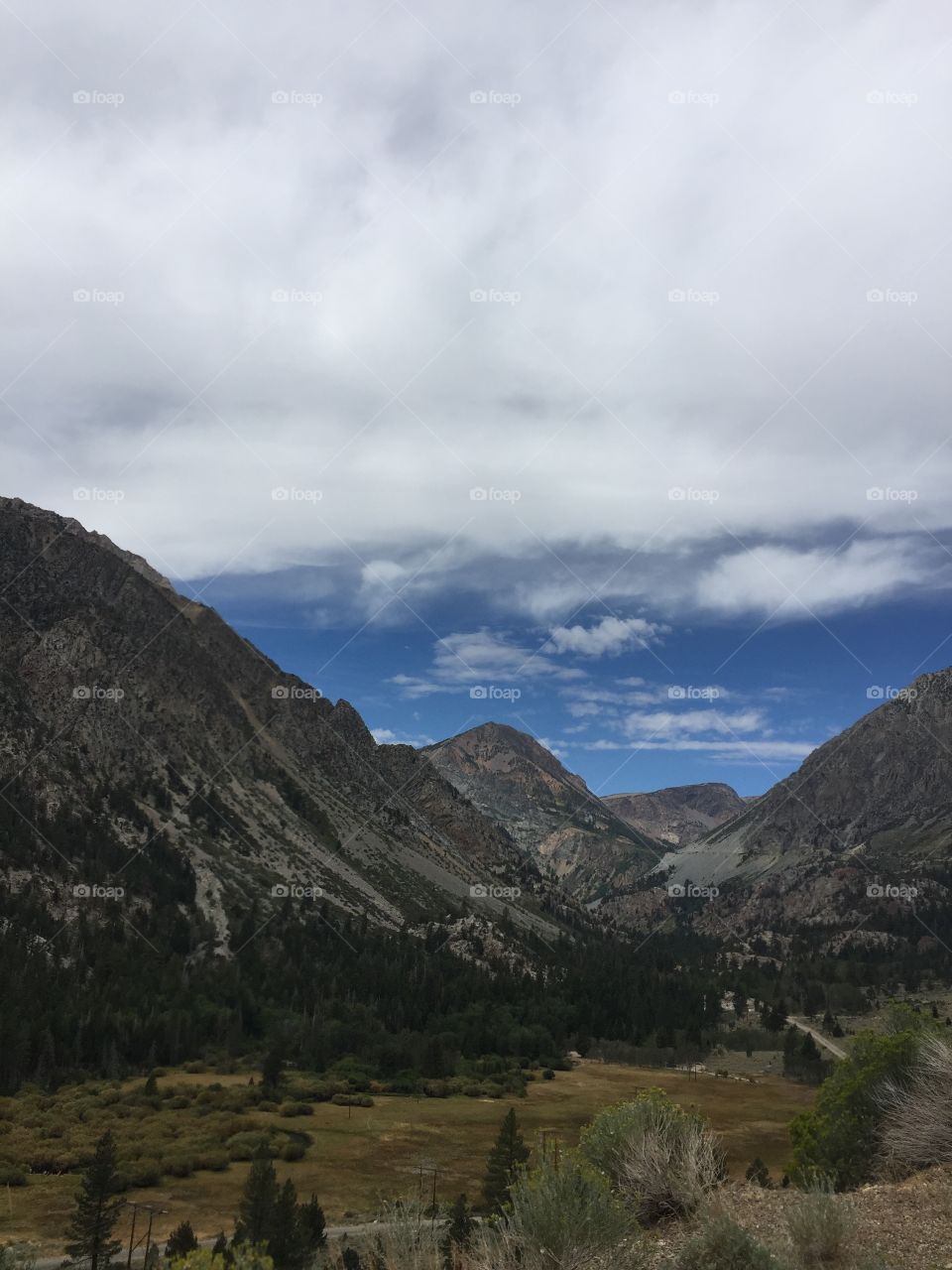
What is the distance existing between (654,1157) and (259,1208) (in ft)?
119

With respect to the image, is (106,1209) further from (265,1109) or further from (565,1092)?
(565,1092)

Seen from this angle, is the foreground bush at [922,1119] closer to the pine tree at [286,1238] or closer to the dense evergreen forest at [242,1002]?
the pine tree at [286,1238]

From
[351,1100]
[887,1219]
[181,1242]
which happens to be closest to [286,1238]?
[181,1242]

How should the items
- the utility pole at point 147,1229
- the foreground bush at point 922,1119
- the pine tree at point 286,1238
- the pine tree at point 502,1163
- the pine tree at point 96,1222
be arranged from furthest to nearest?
the pine tree at point 502,1163 < the utility pole at point 147,1229 < the pine tree at point 286,1238 < the pine tree at point 96,1222 < the foreground bush at point 922,1119

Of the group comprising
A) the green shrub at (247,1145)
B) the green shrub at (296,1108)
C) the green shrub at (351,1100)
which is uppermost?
the green shrub at (247,1145)

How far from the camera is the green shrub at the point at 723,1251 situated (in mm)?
15711

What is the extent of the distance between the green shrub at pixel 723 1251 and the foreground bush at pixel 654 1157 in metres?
4.84

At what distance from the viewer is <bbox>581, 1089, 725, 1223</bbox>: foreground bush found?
73.0 ft

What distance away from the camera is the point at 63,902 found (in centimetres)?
17388

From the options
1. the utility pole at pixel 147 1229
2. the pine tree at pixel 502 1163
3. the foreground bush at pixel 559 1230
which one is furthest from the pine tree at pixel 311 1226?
the foreground bush at pixel 559 1230

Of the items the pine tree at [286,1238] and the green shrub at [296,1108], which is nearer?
the pine tree at [286,1238]

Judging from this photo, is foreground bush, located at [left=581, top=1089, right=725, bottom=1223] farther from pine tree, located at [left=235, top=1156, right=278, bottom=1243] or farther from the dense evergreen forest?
the dense evergreen forest

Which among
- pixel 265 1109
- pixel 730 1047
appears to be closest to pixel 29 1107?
pixel 265 1109

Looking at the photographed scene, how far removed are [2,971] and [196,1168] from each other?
82.9 metres
